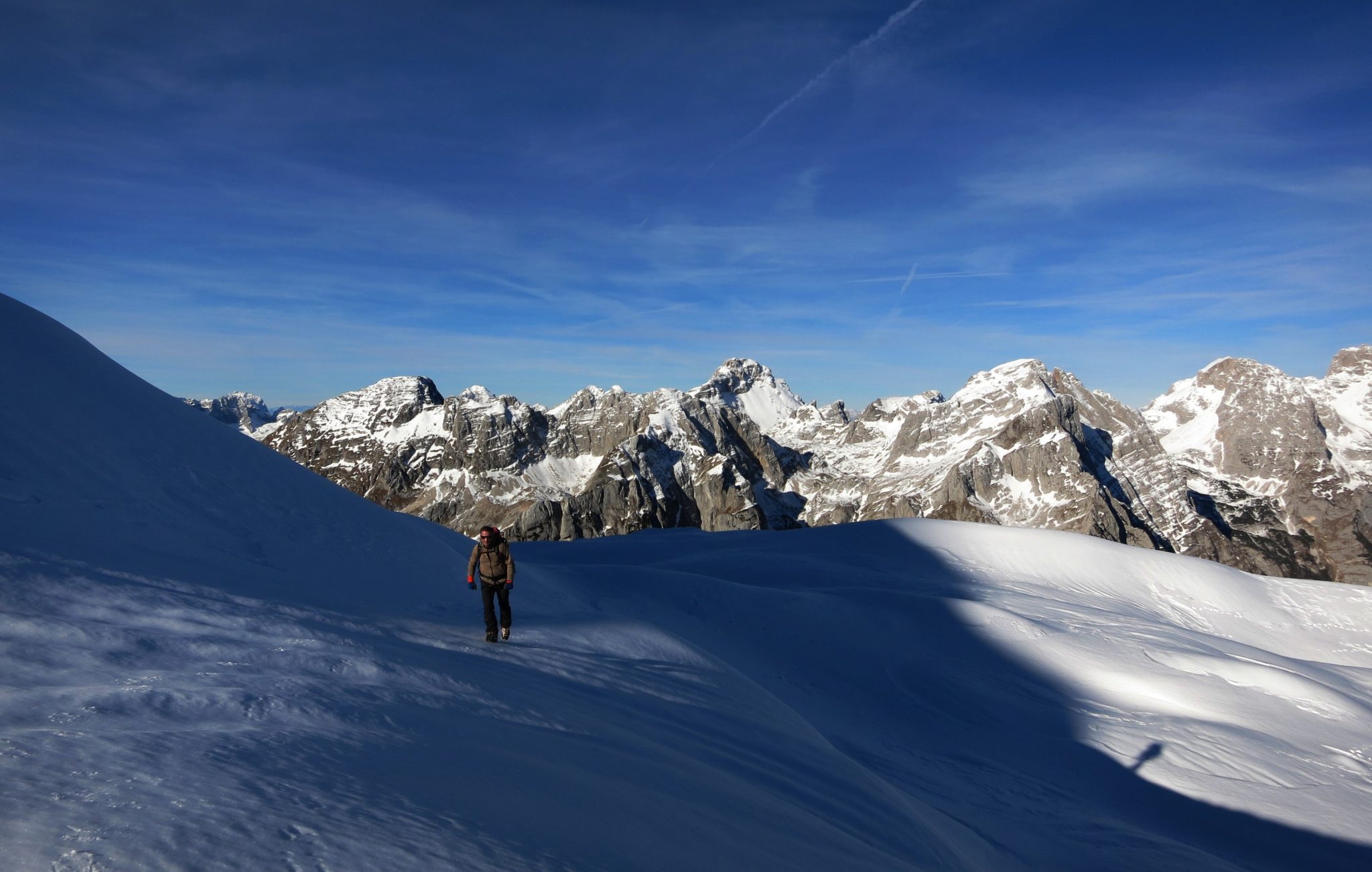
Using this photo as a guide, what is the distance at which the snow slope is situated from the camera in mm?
3994

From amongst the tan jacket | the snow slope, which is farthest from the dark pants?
the snow slope

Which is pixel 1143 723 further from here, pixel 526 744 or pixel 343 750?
pixel 343 750

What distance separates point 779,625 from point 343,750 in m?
14.1

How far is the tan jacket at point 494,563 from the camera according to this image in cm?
948

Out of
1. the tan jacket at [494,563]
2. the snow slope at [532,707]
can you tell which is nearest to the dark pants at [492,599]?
the tan jacket at [494,563]

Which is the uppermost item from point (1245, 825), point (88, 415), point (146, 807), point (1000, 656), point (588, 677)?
point (88, 415)

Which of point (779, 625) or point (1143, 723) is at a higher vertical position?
point (779, 625)

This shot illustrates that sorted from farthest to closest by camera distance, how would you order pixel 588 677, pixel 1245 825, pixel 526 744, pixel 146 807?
pixel 1245 825 < pixel 588 677 < pixel 526 744 < pixel 146 807

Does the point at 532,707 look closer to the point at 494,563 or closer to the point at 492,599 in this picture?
the point at 492,599

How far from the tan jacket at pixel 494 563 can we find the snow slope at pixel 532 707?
0.91 m

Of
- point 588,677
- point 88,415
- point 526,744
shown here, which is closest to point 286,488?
point 88,415

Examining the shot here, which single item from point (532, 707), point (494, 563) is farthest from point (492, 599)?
point (532, 707)

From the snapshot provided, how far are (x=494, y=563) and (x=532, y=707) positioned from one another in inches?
112

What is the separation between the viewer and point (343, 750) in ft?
15.7
